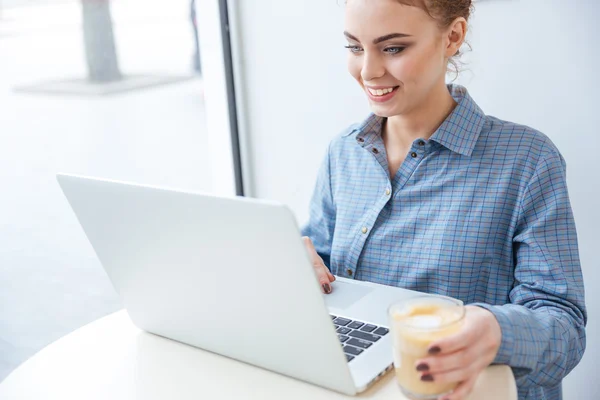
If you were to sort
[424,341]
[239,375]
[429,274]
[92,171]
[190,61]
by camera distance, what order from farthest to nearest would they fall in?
[190,61]
[92,171]
[429,274]
[239,375]
[424,341]

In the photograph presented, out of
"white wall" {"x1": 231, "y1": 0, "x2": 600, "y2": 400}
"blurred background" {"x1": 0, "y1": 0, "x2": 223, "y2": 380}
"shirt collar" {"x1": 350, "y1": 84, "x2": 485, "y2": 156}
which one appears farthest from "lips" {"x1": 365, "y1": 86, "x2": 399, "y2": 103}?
"blurred background" {"x1": 0, "y1": 0, "x2": 223, "y2": 380}

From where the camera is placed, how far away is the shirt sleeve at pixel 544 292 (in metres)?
0.92

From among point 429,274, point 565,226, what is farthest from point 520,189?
point 429,274

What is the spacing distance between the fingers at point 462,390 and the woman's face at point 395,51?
0.55 meters

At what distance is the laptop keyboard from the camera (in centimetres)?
93

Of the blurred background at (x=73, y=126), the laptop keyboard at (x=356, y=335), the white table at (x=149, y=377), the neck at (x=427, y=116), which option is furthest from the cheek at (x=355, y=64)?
the blurred background at (x=73, y=126)

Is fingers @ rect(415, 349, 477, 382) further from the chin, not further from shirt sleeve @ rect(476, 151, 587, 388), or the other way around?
the chin

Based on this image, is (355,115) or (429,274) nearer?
(429,274)

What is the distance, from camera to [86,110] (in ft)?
6.64

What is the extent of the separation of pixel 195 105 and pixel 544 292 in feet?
4.92

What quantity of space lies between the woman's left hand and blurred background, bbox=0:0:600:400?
2.77 feet

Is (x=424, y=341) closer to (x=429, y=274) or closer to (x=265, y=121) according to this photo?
(x=429, y=274)

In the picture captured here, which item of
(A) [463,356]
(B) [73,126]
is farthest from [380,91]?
(B) [73,126]

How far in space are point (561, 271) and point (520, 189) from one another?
153mm
